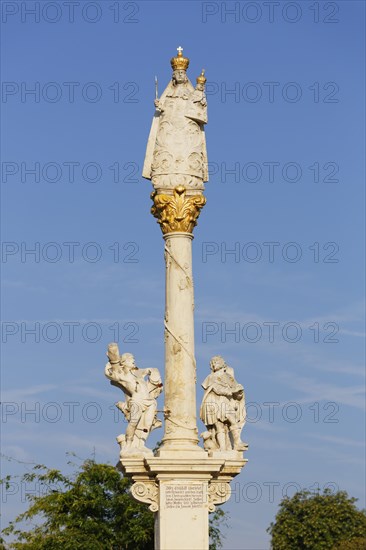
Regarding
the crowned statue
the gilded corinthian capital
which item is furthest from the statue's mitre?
the gilded corinthian capital

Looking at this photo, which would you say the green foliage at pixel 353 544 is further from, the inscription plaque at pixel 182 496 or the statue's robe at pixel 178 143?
the statue's robe at pixel 178 143

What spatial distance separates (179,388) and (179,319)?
1.42 meters

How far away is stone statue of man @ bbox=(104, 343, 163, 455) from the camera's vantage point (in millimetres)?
27297

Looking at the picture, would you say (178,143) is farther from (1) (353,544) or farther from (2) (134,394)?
(1) (353,544)

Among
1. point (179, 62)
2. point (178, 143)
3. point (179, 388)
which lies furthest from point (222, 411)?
point (179, 62)

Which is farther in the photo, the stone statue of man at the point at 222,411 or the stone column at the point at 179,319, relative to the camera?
the stone statue of man at the point at 222,411

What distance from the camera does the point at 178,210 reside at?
2811 centimetres

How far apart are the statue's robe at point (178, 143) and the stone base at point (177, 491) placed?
5808mm

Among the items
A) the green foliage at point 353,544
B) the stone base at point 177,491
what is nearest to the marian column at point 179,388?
the stone base at point 177,491

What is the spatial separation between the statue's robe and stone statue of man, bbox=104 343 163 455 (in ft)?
12.5

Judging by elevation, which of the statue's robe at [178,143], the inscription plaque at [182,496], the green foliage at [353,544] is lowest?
the inscription plaque at [182,496]

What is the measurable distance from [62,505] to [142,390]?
66.5 ft

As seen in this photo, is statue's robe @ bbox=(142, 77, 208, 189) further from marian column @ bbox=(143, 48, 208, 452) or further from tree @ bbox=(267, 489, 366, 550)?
tree @ bbox=(267, 489, 366, 550)

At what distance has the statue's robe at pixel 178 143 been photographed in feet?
93.3
